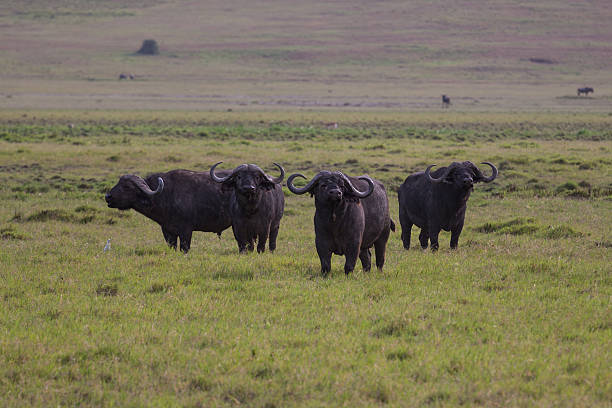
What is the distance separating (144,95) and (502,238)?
7182 centimetres

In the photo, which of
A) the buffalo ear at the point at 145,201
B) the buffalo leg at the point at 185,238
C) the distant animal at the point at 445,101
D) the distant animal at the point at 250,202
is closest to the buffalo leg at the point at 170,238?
the buffalo leg at the point at 185,238

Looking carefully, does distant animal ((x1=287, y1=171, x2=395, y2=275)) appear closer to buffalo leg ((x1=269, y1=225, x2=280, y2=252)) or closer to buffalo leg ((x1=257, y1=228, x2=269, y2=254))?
buffalo leg ((x1=257, y1=228, x2=269, y2=254))

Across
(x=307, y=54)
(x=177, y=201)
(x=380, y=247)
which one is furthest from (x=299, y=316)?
(x=307, y=54)

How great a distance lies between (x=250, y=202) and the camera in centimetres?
1166

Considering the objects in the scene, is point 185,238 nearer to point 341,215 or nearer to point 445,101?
point 341,215

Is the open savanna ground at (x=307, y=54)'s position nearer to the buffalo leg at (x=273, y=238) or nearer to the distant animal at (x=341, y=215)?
the buffalo leg at (x=273, y=238)

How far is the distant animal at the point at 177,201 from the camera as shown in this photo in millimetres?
12836

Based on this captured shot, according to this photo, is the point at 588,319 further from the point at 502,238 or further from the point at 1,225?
the point at 1,225

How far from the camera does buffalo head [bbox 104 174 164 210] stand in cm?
1278

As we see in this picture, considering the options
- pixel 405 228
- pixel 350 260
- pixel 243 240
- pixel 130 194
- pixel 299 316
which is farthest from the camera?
pixel 405 228

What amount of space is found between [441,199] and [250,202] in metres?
3.44

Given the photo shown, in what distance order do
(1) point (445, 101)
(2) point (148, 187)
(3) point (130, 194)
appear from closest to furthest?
1. (3) point (130, 194)
2. (2) point (148, 187)
3. (1) point (445, 101)

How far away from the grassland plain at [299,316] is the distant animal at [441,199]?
506 mm

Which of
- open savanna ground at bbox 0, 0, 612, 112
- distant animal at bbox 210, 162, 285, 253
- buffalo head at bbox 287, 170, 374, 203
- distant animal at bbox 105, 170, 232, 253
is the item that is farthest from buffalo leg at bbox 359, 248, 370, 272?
open savanna ground at bbox 0, 0, 612, 112
